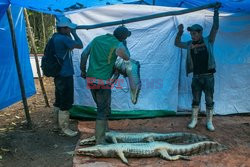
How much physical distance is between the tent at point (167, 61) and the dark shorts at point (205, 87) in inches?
31.8

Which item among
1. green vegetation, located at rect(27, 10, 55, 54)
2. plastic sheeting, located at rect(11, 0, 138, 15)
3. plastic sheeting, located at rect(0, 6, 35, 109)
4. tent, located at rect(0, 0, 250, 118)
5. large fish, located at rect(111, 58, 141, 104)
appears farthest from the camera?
green vegetation, located at rect(27, 10, 55, 54)

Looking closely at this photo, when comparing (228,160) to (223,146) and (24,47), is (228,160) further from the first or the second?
(24,47)

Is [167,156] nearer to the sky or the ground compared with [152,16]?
nearer to the ground

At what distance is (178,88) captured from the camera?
6605mm

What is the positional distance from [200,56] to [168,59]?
39.3 inches

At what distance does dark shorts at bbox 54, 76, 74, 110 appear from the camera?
5.48 metres

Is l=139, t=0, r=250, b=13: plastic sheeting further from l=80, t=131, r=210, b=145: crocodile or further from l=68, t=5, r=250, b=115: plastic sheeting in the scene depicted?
l=80, t=131, r=210, b=145: crocodile

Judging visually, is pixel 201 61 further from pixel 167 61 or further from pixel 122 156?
pixel 122 156

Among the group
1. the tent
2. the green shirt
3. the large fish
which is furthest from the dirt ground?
the green shirt

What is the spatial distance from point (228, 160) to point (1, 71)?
445 centimetres

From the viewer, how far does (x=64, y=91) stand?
5.53m

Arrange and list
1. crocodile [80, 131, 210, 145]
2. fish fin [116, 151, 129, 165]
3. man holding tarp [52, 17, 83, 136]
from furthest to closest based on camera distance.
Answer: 1. man holding tarp [52, 17, 83, 136]
2. crocodile [80, 131, 210, 145]
3. fish fin [116, 151, 129, 165]

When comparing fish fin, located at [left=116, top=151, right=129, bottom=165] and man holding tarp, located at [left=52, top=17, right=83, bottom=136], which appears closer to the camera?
fish fin, located at [left=116, top=151, right=129, bottom=165]

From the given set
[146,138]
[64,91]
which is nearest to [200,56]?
[146,138]
